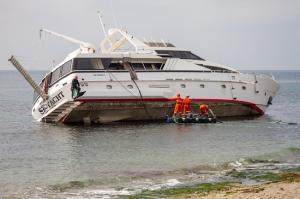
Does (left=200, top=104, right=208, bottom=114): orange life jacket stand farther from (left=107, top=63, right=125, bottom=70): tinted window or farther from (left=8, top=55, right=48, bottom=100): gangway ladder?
(left=8, top=55, right=48, bottom=100): gangway ladder

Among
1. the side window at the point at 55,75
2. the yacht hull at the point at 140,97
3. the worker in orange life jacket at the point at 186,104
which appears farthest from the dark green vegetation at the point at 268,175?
the side window at the point at 55,75

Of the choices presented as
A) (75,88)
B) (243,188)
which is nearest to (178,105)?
(75,88)

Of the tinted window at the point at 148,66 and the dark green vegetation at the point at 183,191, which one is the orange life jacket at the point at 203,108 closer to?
the tinted window at the point at 148,66

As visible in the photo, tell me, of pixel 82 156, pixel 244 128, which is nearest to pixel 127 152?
pixel 82 156

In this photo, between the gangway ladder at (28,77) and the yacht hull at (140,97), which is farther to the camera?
the gangway ladder at (28,77)

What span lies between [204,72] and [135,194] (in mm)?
18360

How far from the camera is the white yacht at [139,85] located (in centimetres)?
2955

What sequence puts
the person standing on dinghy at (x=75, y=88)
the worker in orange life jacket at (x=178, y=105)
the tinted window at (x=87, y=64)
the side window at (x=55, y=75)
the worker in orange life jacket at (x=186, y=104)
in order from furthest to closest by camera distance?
1. the side window at (x=55, y=75)
2. the worker in orange life jacket at (x=178, y=105)
3. the worker in orange life jacket at (x=186, y=104)
4. the tinted window at (x=87, y=64)
5. the person standing on dinghy at (x=75, y=88)

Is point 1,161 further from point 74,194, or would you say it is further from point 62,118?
point 62,118

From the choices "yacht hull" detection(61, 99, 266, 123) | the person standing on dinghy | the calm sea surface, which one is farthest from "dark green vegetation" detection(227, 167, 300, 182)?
"yacht hull" detection(61, 99, 266, 123)

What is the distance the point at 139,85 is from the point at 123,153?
29.7 ft

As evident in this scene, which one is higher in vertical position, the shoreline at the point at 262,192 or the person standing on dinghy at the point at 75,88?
the person standing on dinghy at the point at 75,88

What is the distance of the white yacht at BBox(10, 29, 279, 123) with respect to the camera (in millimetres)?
29547

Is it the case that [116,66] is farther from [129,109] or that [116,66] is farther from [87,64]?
[129,109]
